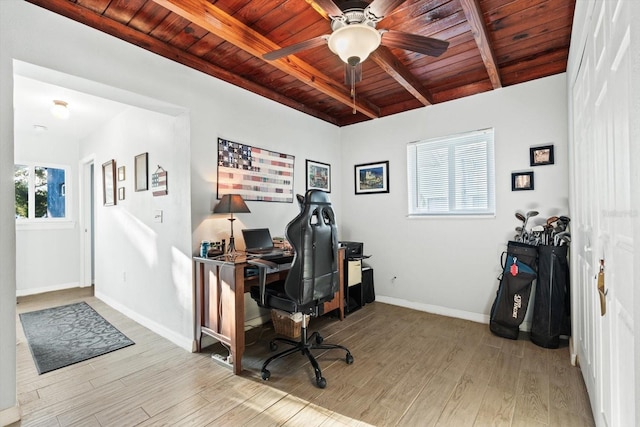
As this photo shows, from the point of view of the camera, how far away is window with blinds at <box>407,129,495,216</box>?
10.6ft

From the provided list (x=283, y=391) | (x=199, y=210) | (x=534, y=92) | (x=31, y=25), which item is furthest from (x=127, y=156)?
(x=534, y=92)

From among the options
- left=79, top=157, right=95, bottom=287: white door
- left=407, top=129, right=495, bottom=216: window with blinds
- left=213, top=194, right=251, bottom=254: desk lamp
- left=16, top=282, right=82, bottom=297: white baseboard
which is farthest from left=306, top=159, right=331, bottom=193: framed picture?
left=16, top=282, right=82, bottom=297: white baseboard

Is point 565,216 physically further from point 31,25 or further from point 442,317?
point 31,25

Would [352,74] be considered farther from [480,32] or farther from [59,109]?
[59,109]

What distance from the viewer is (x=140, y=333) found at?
3033 mm

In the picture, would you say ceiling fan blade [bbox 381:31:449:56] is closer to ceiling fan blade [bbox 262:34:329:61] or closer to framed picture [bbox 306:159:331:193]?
ceiling fan blade [bbox 262:34:329:61]

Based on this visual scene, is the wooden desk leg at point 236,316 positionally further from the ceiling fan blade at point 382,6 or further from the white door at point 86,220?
the white door at point 86,220

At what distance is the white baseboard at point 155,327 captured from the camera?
270 centimetres

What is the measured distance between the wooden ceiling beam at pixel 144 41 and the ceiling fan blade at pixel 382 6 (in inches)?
70.9

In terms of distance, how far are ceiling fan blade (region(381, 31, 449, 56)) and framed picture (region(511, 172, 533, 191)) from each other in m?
1.84

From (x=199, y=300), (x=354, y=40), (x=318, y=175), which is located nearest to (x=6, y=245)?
(x=199, y=300)

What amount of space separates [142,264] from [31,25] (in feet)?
7.46

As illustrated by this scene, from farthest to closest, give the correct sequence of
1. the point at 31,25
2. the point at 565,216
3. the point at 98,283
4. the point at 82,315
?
the point at 98,283 < the point at 82,315 < the point at 565,216 < the point at 31,25

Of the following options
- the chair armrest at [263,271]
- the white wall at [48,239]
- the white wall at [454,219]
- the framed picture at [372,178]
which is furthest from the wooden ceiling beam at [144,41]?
the white wall at [48,239]
